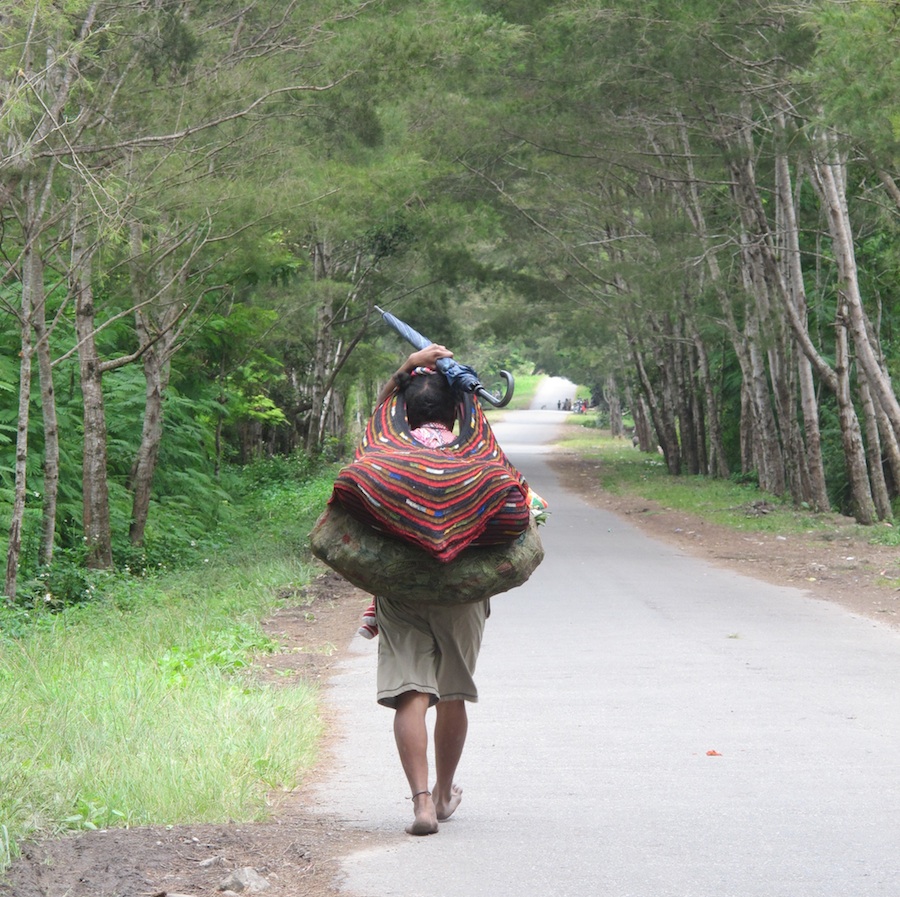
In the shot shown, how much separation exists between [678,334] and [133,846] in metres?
29.8

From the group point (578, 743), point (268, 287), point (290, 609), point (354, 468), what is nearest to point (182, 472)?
point (268, 287)

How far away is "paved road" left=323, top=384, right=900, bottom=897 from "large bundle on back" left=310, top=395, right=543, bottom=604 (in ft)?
3.38

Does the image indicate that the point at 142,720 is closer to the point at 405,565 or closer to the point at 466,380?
the point at 405,565

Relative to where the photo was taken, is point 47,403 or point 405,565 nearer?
point 405,565

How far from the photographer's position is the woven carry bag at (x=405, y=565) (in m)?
5.13

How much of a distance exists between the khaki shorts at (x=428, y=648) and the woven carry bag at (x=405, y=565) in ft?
0.46

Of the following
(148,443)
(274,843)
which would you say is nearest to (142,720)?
(274,843)

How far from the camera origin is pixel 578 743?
7.11 metres

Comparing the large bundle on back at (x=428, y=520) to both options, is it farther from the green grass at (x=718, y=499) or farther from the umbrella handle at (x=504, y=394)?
the green grass at (x=718, y=499)

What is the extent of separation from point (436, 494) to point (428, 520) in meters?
0.10

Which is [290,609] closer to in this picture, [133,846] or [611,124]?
[133,846]

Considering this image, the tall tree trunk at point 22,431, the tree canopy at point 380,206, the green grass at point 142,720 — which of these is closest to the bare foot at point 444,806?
the green grass at point 142,720

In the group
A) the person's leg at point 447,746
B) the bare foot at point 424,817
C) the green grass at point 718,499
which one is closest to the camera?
the bare foot at point 424,817

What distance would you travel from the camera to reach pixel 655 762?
6.62 m
